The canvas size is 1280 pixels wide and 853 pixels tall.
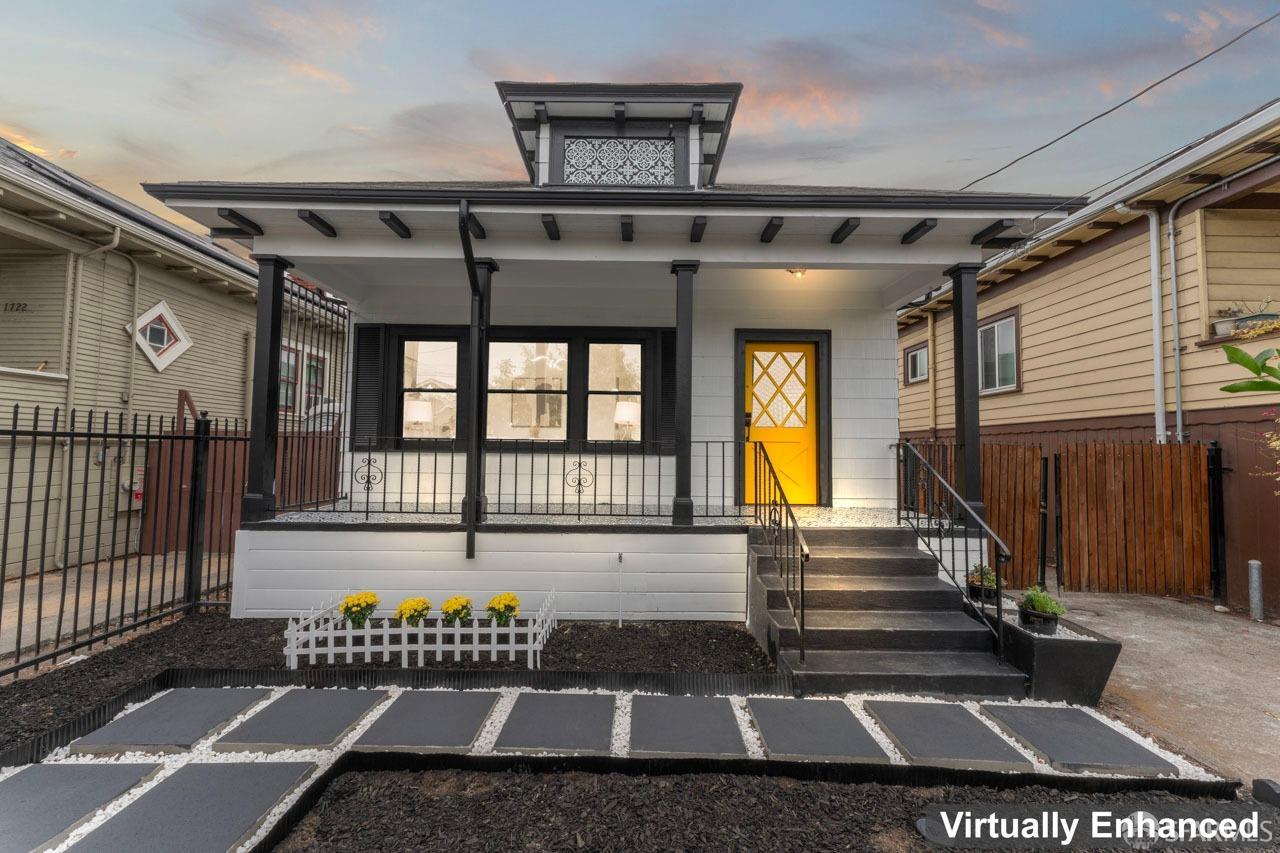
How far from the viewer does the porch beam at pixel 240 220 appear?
432 centimetres

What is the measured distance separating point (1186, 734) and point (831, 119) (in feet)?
37.2

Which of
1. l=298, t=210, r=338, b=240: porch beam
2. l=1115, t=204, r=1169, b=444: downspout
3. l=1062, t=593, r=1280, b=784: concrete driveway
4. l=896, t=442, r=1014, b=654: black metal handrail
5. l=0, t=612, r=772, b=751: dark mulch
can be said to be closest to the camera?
l=1062, t=593, r=1280, b=784: concrete driveway

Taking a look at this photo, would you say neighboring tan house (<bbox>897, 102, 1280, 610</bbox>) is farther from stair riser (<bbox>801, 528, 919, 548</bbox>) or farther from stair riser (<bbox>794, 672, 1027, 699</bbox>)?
stair riser (<bbox>794, 672, 1027, 699</bbox>)

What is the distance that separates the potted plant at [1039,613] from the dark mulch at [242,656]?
66.2 inches

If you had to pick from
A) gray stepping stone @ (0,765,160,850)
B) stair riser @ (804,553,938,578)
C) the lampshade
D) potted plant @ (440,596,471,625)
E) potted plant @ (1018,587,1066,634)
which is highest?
the lampshade

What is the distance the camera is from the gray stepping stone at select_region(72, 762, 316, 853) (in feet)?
6.24

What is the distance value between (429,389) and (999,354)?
30.1ft

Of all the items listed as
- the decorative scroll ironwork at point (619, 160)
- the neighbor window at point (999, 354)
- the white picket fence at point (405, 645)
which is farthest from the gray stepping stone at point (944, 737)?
the neighbor window at point (999, 354)

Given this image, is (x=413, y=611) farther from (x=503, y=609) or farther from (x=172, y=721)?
(x=172, y=721)

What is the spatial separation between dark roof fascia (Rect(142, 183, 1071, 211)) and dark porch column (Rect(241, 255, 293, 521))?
0.74 m

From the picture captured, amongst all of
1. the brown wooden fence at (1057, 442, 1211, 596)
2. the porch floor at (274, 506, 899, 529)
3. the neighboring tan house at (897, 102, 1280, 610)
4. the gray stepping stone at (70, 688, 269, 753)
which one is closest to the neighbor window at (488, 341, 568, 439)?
the porch floor at (274, 506, 899, 529)

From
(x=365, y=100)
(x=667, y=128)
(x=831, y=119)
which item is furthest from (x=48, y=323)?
(x=831, y=119)

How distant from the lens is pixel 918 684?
3201 millimetres

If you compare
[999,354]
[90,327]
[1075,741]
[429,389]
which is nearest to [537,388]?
[429,389]
